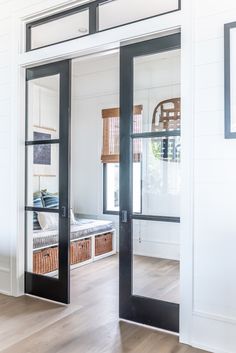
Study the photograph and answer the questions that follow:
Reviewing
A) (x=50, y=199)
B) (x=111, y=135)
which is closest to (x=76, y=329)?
(x=50, y=199)

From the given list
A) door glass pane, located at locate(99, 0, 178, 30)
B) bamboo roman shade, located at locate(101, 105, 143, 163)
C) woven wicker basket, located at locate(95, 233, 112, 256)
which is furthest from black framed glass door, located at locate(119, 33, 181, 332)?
bamboo roman shade, located at locate(101, 105, 143, 163)

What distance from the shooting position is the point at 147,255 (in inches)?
124

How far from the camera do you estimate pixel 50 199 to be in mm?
3646

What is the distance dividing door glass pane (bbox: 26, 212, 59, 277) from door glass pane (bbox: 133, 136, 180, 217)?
1147 mm

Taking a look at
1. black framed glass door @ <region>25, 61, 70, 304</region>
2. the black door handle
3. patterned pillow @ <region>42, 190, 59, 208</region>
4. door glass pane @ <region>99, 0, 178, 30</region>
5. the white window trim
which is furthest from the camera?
patterned pillow @ <region>42, 190, 59, 208</region>

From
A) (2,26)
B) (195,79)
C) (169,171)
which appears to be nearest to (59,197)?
(169,171)

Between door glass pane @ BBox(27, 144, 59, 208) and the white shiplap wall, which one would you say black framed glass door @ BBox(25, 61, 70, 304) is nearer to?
door glass pane @ BBox(27, 144, 59, 208)

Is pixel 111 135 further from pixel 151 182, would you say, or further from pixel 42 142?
pixel 151 182

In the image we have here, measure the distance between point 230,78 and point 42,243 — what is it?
8.68 feet

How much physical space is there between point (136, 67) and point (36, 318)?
8.05 ft

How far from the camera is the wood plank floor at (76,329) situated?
254cm

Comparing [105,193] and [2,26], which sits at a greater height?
[2,26]

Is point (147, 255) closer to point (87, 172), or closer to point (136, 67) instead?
point (136, 67)

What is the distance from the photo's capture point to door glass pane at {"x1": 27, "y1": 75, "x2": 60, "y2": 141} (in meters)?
3.55
